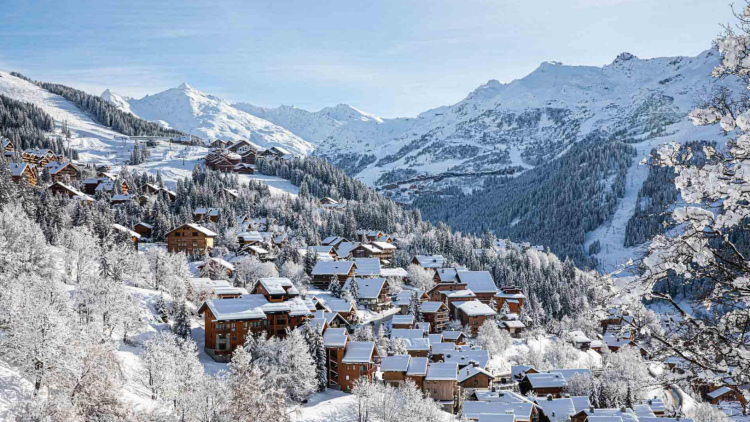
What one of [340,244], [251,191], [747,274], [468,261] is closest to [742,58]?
[747,274]

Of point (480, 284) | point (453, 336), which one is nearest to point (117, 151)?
point (480, 284)

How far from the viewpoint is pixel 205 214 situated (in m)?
110

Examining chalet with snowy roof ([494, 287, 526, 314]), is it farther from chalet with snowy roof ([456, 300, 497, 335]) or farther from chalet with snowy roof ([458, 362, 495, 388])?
chalet with snowy roof ([458, 362, 495, 388])

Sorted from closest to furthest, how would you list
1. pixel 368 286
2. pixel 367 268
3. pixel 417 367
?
1. pixel 417 367
2. pixel 368 286
3. pixel 367 268

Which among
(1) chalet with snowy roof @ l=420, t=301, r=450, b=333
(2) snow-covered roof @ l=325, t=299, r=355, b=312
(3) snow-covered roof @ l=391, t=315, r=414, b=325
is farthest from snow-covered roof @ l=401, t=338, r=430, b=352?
(1) chalet with snowy roof @ l=420, t=301, r=450, b=333

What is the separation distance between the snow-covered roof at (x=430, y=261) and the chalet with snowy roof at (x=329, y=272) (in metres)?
24.2

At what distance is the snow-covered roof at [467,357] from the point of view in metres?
69.5

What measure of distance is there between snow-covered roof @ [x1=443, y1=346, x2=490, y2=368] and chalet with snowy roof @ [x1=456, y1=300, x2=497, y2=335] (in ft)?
52.9

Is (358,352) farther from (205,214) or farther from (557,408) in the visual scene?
(205,214)

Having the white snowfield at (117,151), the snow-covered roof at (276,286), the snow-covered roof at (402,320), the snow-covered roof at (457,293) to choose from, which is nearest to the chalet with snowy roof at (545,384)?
the snow-covered roof at (402,320)

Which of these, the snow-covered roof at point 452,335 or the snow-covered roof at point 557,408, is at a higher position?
the snow-covered roof at point 452,335

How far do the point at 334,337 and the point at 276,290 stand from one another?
9.41 m

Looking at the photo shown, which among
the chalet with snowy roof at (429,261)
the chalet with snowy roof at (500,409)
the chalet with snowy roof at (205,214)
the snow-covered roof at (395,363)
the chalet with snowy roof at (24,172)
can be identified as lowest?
the chalet with snowy roof at (500,409)

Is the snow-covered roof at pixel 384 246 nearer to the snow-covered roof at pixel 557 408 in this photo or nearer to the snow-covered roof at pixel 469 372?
the snow-covered roof at pixel 469 372
